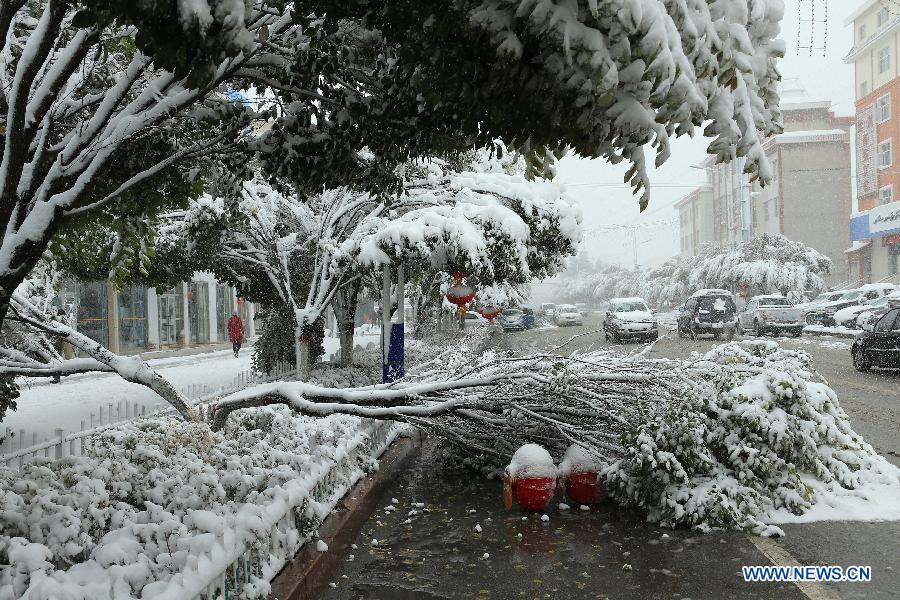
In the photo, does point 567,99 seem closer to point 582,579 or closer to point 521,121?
point 521,121

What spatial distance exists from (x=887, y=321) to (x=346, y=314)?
12289 mm

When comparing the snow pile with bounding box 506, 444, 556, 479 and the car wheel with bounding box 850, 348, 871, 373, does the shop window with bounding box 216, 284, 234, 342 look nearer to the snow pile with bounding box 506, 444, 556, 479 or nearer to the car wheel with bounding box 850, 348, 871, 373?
the car wheel with bounding box 850, 348, 871, 373

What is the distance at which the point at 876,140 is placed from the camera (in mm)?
44594

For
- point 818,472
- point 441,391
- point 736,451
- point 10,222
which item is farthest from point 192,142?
point 818,472

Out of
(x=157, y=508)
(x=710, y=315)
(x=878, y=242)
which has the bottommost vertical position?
(x=157, y=508)

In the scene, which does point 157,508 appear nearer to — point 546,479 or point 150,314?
point 546,479

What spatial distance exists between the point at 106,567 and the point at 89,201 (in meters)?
3.60

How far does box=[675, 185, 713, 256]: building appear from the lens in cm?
8456

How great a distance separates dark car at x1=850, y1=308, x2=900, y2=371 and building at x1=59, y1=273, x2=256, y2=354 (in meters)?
18.4

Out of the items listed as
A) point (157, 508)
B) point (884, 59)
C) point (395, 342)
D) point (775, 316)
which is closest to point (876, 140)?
point (884, 59)

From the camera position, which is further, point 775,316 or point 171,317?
point 171,317

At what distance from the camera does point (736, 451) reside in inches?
243

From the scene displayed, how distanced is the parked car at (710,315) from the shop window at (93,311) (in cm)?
2209

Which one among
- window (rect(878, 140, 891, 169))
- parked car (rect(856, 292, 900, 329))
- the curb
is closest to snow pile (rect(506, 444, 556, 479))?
the curb
